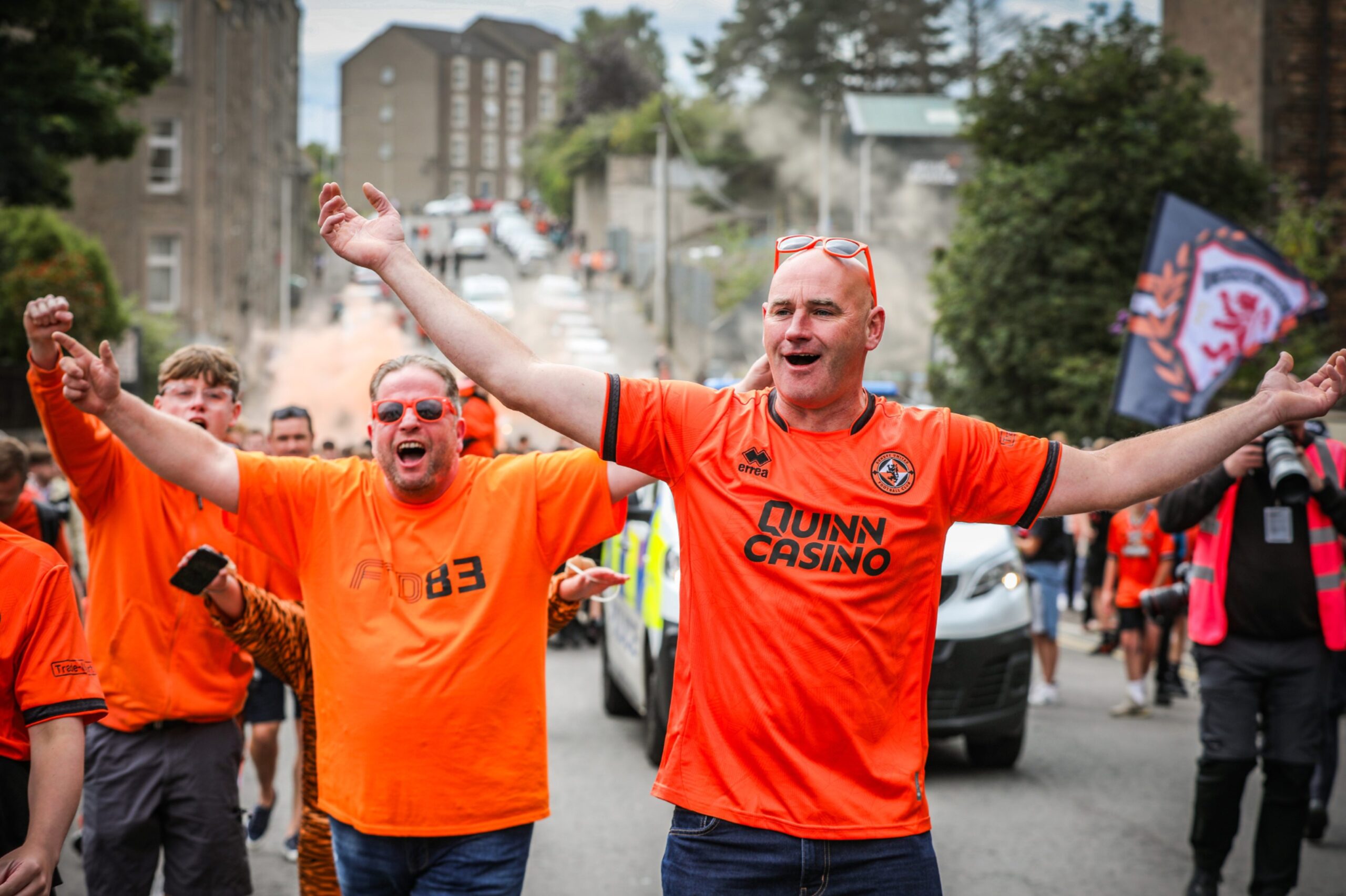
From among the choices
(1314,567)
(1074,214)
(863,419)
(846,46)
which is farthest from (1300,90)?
(846,46)

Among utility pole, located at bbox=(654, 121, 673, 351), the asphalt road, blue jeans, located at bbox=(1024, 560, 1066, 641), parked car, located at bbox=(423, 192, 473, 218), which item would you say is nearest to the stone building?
utility pole, located at bbox=(654, 121, 673, 351)

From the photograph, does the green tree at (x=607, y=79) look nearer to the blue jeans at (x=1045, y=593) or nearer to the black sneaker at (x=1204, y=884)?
the blue jeans at (x=1045, y=593)

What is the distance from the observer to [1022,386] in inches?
993

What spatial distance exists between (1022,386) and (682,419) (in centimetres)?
2304

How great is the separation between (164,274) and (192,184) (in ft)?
9.61

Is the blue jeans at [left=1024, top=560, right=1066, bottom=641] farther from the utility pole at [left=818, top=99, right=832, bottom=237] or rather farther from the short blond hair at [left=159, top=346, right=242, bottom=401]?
the utility pole at [left=818, top=99, right=832, bottom=237]

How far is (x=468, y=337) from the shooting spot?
2906mm

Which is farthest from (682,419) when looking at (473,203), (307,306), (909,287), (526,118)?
→ (526,118)

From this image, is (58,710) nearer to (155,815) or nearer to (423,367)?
(423,367)

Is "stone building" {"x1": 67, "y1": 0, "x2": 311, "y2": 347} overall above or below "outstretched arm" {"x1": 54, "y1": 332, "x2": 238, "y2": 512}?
above

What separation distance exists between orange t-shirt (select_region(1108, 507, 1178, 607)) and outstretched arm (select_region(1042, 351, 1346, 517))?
7.80m

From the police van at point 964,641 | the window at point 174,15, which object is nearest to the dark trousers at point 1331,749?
the police van at point 964,641

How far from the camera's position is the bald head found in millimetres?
2949

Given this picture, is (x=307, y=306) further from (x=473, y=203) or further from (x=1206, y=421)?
(x=1206, y=421)
